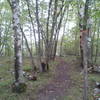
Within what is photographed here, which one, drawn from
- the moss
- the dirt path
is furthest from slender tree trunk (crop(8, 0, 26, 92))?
the dirt path

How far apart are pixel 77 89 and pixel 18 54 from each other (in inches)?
130

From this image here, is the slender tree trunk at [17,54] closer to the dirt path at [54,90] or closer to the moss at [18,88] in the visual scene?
the moss at [18,88]

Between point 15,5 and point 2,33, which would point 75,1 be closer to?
point 15,5

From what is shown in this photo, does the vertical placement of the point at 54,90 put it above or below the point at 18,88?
below

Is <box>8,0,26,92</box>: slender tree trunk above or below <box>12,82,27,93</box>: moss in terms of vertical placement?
above

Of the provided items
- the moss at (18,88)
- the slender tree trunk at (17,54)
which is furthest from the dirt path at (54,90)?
the slender tree trunk at (17,54)

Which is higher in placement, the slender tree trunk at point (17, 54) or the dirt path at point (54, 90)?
the slender tree trunk at point (17, 54)

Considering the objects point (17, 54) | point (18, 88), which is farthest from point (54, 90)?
point (17, 54)

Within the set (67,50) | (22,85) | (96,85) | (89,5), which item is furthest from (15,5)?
(67,50)

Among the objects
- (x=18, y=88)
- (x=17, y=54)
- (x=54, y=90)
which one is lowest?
(x=54, y=90)

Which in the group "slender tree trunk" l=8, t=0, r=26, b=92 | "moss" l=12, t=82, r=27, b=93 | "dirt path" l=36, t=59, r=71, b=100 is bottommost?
"dirt path" l=36, t=59, r=71, b=100

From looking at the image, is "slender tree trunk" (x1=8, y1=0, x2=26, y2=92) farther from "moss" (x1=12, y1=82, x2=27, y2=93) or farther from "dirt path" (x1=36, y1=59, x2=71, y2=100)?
"dirt path" (x1=36, y1=59, x2=71, y2=100)

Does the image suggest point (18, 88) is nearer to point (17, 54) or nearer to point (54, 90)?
point (17, 54)

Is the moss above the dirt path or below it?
above
